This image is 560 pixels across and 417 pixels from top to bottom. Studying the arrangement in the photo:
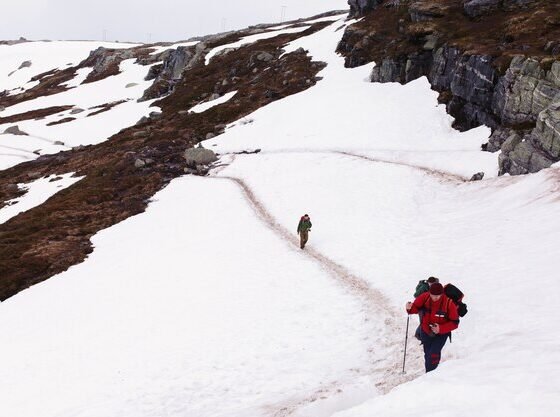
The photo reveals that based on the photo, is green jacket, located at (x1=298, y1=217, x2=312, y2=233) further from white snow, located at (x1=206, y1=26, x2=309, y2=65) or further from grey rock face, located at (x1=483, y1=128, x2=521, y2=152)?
white snow, located at (x1=206, y1=26, x2=309, y2=65)

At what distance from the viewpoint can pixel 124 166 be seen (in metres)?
54.2

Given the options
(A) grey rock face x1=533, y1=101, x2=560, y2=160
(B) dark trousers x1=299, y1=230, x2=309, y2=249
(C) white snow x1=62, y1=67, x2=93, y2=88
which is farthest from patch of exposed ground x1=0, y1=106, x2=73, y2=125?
(A) grey rock face x1=533, y1=101, x2=560, y2=160

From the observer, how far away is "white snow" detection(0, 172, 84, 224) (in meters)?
48.9

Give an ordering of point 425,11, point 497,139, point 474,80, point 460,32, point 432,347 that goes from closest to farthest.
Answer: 1. point 432,347
2. point 497,139
3. point 474,80
4. point 460,32
5. point 425,11

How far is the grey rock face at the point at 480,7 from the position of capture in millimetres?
55419

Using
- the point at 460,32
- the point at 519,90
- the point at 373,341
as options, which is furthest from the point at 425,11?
the point at 373,341

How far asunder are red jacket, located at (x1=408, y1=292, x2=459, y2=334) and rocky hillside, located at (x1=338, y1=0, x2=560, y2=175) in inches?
792

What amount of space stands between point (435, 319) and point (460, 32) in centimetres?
5006

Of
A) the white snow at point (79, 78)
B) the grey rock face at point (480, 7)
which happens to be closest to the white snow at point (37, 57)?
the white snow at point (79, 78)

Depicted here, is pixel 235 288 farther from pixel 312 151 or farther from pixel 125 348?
pixel 312 151

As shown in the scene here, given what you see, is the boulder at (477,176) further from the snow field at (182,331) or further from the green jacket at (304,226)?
the snow field at (182,331)

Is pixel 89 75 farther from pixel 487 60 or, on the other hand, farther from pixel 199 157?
pixel 487 60

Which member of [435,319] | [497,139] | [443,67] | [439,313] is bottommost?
[497,139]

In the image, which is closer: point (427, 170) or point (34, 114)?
point (427, 170)
